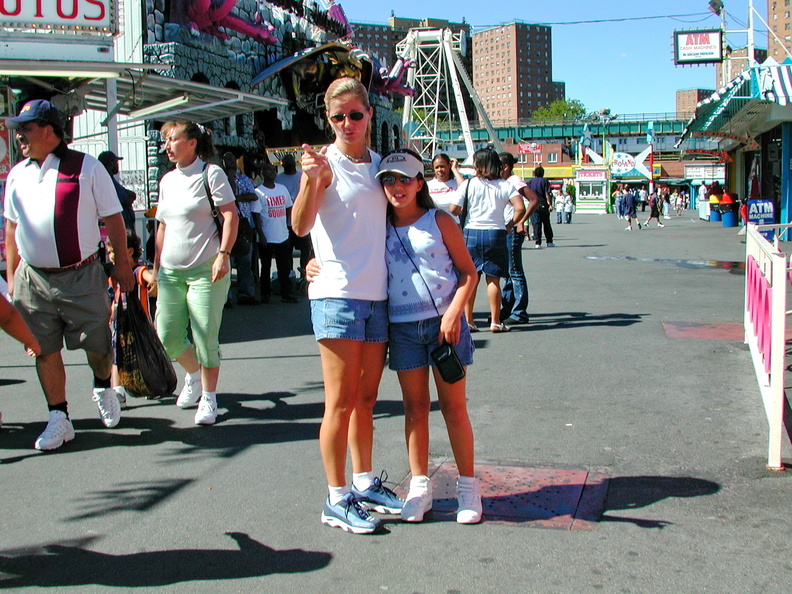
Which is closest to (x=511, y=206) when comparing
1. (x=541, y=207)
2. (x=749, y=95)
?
(x=541, y=207)

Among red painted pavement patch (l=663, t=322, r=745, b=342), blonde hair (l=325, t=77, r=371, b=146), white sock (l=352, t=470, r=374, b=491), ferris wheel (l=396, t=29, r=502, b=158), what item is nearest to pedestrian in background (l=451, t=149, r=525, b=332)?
red painted pavement patch (l=663, t=322, r=745, b=342)

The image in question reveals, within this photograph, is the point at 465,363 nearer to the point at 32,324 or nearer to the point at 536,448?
the point at 536,448

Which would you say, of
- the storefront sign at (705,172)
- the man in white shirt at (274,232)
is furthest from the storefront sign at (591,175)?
the man in white shirt at (274,232)

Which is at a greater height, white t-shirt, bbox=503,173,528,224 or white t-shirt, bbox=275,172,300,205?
white t-shirt, bbox=275,172,300,205

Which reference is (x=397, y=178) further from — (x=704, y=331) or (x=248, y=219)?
(x=248, y=219)

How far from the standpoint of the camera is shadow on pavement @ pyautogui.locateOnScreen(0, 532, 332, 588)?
316 cm

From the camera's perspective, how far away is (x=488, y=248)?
27.4 feet

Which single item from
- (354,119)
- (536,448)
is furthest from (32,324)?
(536,448)

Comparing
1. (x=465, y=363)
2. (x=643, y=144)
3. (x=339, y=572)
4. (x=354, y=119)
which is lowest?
(x=339, y=572)

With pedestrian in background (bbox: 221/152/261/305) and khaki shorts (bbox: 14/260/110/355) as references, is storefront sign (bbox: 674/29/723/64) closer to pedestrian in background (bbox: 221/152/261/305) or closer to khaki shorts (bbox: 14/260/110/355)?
pedestrian in background (bbox: 221/152/261/305)

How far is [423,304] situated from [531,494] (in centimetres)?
110

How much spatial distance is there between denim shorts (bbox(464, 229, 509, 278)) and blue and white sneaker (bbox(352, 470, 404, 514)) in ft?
15.6

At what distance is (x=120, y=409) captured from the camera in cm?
562

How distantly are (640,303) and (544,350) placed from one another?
343 centimetres
